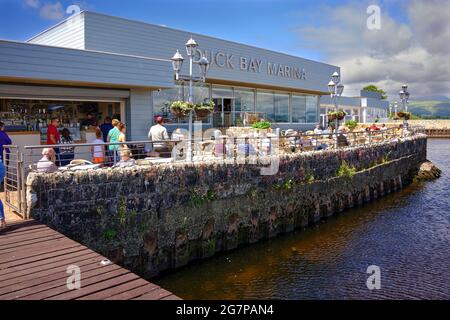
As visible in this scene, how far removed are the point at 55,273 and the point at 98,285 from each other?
2.28 ft

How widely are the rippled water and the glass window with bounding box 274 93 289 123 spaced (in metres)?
15.4

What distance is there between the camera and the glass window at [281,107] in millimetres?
28938

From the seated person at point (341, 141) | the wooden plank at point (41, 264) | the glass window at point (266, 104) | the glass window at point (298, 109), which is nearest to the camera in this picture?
the wooden plank at point (41, 264)

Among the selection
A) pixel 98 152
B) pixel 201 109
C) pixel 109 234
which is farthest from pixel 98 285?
pixel 201 109

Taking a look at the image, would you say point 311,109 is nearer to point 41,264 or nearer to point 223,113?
point 223,113

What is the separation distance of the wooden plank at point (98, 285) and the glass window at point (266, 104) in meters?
22.4

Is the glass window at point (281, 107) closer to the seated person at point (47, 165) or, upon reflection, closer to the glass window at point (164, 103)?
the glass window at point (164, 103)

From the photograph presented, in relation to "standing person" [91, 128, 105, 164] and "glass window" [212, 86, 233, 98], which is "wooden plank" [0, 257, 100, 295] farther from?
"glass window" [212, 86, 233, 98]

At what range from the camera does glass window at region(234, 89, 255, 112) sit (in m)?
25.4

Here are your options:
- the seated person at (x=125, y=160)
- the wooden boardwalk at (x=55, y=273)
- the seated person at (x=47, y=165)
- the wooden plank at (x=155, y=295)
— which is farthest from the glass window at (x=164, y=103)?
the wooden plank at (x=155, y=295)

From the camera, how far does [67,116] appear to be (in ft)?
48.6

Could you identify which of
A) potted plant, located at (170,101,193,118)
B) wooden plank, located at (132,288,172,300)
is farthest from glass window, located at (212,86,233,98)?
wooden plank, located at (132,288,172,300)
